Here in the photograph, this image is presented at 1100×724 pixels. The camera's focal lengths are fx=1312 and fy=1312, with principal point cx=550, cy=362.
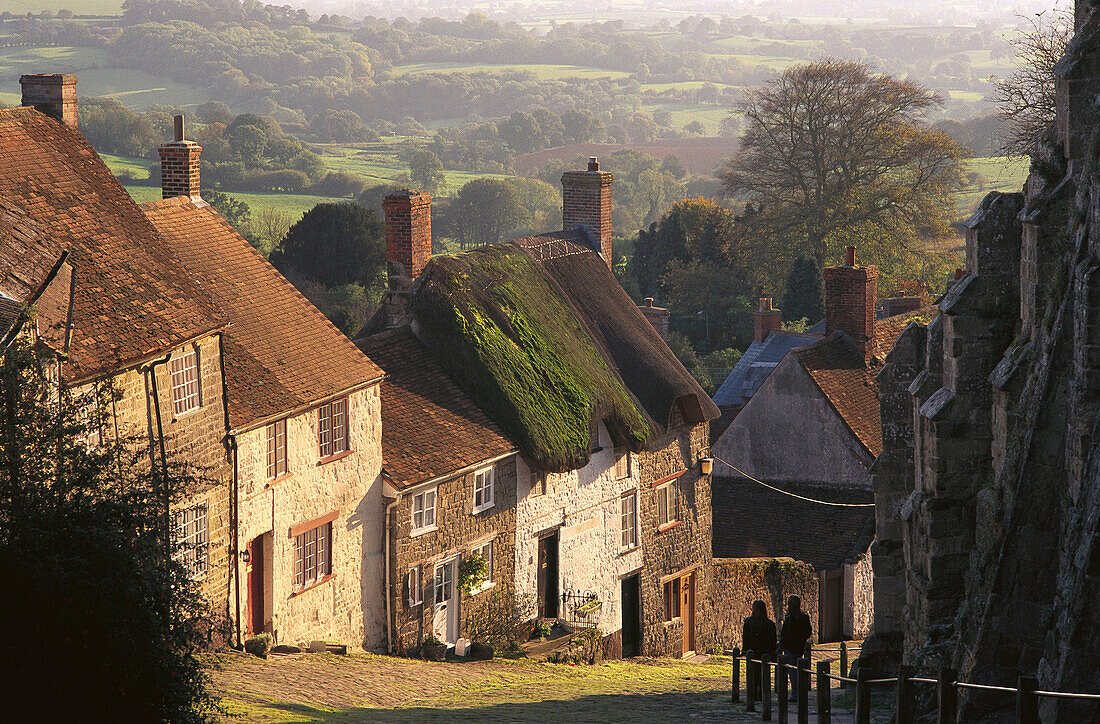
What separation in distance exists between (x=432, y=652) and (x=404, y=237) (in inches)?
380

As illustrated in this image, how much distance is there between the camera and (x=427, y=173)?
422 feet

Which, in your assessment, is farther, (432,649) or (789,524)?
(789,524)

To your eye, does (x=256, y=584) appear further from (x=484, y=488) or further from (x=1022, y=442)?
(x=1022, y=442)

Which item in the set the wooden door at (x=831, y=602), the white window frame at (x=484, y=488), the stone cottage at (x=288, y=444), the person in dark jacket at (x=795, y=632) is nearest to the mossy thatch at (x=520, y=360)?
the white window frame at (x=484, y=488)

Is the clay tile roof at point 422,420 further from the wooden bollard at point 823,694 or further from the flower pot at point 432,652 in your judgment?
the wooden bollard at point 823,694

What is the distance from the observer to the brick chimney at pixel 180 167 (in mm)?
25641

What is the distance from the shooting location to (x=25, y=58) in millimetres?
156375

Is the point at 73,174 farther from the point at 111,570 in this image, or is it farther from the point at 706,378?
the point at 706,378

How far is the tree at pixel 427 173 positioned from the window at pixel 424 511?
101990 mm

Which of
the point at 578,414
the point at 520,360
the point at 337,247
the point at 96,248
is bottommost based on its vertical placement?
the point at 578,414

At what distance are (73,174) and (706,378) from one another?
1444 inches

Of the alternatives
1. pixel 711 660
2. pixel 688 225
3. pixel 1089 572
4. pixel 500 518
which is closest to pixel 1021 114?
pixel 711 660

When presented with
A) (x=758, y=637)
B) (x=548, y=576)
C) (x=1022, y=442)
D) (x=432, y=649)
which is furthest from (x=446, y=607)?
(x=1022, y=442)

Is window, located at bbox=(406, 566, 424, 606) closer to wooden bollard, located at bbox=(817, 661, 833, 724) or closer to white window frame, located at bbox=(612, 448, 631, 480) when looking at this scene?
white window frame, located at bbox=(612, 448, 631, 480)
